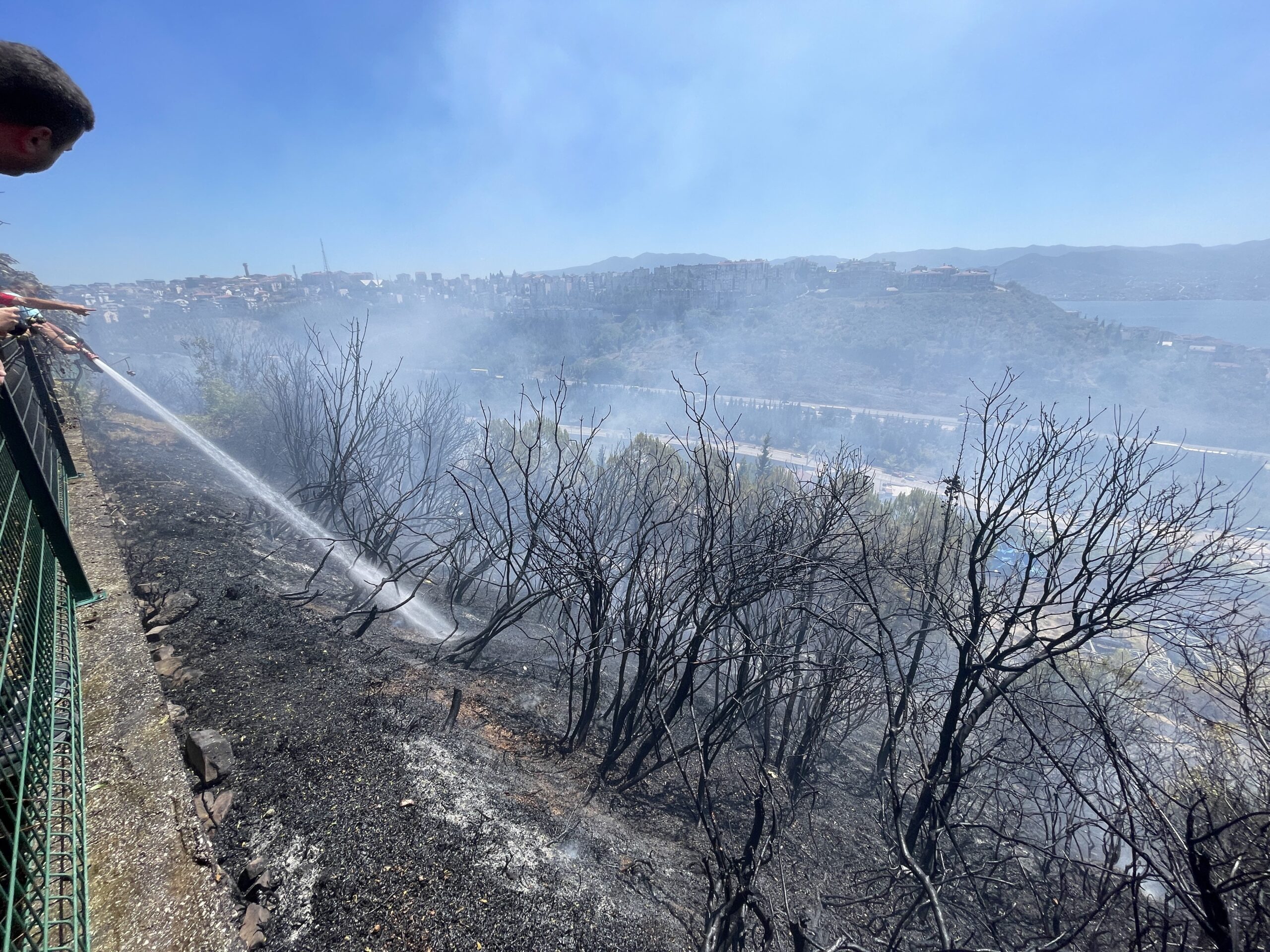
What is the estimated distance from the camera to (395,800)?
11.0ft

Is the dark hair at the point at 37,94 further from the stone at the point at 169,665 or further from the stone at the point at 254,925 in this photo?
the stone at the point at 169,665

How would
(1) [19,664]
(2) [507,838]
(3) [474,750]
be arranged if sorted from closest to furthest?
1. (1) [19,664]
2. (2) [507,838]
3. (3) [474,750]

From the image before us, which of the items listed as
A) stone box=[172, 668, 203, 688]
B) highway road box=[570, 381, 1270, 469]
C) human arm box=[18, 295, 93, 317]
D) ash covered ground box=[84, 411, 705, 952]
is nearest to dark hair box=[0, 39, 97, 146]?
human arm box=[18, 295, 93, 317]

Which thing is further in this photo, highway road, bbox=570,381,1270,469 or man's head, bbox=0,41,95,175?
highway road, bbox=570,381,1270,469

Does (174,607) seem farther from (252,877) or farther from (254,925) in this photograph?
(254,925)

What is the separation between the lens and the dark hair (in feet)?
4.40

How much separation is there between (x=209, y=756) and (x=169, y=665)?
134cm

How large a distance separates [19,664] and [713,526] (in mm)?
3608

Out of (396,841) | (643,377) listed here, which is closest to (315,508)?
(396,841)

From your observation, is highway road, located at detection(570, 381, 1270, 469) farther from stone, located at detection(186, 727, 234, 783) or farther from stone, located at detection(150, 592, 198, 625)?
stone, located at detection(186, 727, 234, 783)

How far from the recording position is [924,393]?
6675 centimetres

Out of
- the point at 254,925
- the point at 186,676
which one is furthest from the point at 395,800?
the point at 186,676

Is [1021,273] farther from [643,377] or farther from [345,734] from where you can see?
[345,734]

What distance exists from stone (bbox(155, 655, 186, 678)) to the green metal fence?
0.74 metres
